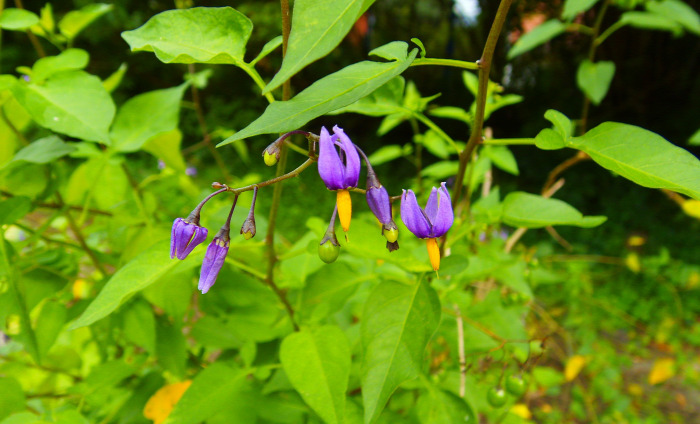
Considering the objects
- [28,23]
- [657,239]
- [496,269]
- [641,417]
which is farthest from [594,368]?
[28,23]

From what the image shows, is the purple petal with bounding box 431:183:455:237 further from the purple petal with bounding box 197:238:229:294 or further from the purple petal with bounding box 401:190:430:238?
the purple petal with bounding box 197:238:229:294

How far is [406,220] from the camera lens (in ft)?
1.67

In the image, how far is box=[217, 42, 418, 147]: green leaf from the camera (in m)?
0.40

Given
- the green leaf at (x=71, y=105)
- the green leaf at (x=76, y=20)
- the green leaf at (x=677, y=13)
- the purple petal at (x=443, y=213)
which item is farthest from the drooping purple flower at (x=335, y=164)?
the green leaf at (x=677, y=13)

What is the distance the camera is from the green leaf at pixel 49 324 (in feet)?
2.37

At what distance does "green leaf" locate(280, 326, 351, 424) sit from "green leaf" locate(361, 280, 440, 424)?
6 cm

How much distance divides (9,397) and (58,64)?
0.52 meters

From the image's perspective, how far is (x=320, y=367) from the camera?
0.59m

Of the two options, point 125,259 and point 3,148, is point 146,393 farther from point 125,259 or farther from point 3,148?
point 3,148

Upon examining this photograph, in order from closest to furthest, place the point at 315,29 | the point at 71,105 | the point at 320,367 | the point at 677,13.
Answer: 1. the point at 315,29
2. the point at 320,367
3. the point at 71,105
4. the point at 677,13

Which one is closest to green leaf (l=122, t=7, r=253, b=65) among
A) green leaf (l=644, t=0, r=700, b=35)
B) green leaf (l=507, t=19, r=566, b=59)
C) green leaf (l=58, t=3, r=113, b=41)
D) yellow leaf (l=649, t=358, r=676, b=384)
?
green leaf (l=58, t=3, r=113, b=41)

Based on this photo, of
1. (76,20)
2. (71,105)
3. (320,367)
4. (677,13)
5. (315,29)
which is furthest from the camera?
(677,13)

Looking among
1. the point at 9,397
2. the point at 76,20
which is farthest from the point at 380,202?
the point at 76,20

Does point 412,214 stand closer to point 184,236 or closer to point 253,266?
point 184,236
